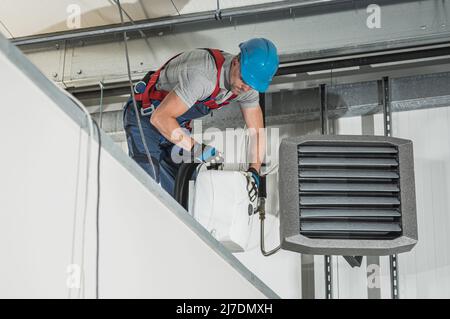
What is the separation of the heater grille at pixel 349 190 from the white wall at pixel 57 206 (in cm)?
75

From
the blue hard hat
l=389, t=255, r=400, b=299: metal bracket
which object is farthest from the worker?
l=389, t=255, r=400, b=299: metal bracket

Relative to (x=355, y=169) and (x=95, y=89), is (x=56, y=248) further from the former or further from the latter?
(x=95, y=89)

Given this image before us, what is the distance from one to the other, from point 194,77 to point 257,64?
0.71 feet

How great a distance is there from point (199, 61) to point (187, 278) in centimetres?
103

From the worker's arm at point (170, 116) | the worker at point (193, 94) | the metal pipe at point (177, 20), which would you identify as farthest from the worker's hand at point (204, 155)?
the metal pipe at point (177, 20)

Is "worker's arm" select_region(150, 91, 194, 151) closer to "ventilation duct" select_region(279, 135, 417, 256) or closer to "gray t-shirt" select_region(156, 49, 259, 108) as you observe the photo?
"gray t-shirt" select_region(156, 49, 259, 108)

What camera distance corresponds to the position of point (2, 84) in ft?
2.63

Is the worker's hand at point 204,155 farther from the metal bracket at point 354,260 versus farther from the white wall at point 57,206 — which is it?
the white wall at point 57,206

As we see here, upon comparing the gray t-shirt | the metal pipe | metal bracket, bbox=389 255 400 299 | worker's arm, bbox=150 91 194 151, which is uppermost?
the metal pipe

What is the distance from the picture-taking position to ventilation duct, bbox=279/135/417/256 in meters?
1.84

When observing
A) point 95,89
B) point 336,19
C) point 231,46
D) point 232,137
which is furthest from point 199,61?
point 95,89

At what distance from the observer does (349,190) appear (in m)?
1.86

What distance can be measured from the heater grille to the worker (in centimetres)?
24

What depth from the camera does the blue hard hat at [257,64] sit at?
213cm
